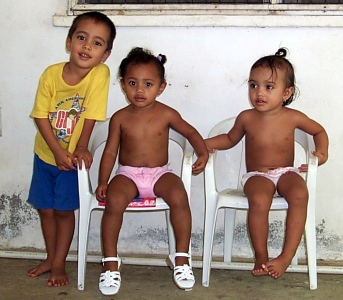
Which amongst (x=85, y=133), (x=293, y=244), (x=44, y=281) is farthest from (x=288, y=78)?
(x=44, y=281)

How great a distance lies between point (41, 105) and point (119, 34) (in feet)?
2.25

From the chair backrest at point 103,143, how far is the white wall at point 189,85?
167 millimetres

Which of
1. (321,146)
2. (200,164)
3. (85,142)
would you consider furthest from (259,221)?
(85,142)

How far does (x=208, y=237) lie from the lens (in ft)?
11.2

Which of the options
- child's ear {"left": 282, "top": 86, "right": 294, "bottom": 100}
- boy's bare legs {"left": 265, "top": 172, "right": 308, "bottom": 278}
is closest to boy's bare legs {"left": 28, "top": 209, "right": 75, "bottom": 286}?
boy's bare legs {"left": 265, "top": 172, "right": 308, "bottom": 278}

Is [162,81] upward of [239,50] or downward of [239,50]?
downward

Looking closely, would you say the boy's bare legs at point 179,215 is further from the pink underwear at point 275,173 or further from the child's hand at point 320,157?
the child's hand at point 320,157

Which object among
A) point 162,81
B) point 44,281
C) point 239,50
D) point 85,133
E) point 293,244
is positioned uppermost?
point 239,50

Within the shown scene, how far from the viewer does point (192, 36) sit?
12.5 ft

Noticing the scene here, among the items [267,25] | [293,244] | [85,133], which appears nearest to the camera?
[293,244]

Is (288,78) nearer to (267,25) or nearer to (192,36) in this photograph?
(267,25)

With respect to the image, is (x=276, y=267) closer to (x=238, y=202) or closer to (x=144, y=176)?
(x=238, y=202)

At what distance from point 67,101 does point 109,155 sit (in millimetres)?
361

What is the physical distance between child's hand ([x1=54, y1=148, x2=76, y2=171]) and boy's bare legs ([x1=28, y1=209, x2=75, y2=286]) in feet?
0.90
